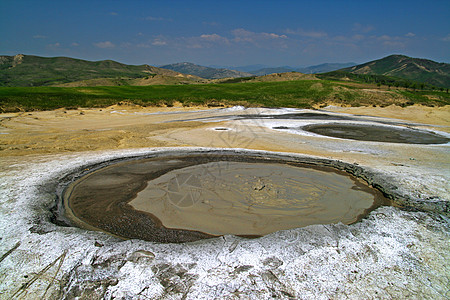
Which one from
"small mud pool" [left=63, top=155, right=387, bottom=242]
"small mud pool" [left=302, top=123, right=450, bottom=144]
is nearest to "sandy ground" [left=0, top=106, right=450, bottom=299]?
"small mud pool" [left=63, top=155, right=387, bottom=242]

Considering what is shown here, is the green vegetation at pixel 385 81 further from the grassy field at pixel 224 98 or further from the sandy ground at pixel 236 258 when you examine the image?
the sandy ground at pixel 236 258

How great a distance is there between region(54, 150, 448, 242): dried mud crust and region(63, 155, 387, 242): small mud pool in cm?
2

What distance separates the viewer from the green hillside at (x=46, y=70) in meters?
122

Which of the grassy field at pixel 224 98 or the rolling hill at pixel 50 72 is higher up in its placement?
the rolling hill at pixel 50 72

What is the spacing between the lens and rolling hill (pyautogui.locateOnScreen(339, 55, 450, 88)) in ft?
450

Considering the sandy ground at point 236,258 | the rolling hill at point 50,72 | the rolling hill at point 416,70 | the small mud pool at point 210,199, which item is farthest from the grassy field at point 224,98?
the rolling hill at point 416,70

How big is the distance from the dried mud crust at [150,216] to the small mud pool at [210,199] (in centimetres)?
2

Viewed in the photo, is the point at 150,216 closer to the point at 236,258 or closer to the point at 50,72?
the point at 236,258

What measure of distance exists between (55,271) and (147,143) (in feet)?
31.9

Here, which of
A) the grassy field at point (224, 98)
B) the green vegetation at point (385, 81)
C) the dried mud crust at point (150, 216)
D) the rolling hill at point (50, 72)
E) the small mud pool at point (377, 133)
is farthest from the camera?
the rolling hill at point (50, 72)

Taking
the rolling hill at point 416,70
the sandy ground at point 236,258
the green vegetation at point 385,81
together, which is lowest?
the sandy ground at point 236,258

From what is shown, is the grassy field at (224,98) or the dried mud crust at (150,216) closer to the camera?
the dried mud crust at (150,216)

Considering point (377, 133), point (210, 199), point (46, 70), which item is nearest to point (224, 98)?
point (377, 133)

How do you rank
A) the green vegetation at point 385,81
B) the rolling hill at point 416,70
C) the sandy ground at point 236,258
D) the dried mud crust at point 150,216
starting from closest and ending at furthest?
the sandy ground at point 236,258 → the dried mud crust at point 150,216 → the green vegetation at point 385,81 → the rolling hill at point 416,70
